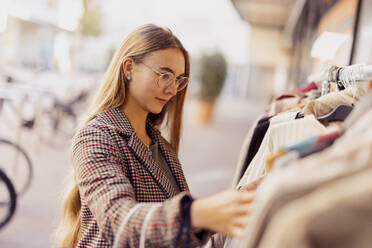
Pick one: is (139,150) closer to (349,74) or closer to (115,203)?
(115,203)

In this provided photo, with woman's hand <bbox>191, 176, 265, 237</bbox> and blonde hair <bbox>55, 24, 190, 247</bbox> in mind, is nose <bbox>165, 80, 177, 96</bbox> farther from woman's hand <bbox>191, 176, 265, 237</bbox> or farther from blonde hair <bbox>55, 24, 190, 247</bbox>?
woman's hand <bbox>191, 176, 265, 237</bbox>

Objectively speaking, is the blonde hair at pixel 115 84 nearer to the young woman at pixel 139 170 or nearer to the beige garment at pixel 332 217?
the young woman at pixel 139 170

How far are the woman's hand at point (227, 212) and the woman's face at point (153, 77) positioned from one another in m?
0.55


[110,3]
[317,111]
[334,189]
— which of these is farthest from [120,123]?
[110,3]

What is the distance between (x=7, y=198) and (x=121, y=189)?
2.53m

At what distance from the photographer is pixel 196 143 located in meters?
7.99

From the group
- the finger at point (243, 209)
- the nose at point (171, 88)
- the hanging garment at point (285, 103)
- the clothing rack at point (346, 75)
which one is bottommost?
the finger at point (243, 209)

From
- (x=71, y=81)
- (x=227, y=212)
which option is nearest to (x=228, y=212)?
(x=227, y=212)

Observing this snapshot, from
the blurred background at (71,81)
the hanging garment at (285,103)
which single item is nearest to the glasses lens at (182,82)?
Result: the blurred background at (71,81)

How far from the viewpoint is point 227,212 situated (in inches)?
28.9

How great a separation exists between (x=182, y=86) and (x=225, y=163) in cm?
520

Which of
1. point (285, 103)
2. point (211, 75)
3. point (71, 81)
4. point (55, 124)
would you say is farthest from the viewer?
point (211, 75)

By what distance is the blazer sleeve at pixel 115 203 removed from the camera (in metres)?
0.78

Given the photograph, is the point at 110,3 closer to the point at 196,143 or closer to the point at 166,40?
the point at 196,143
